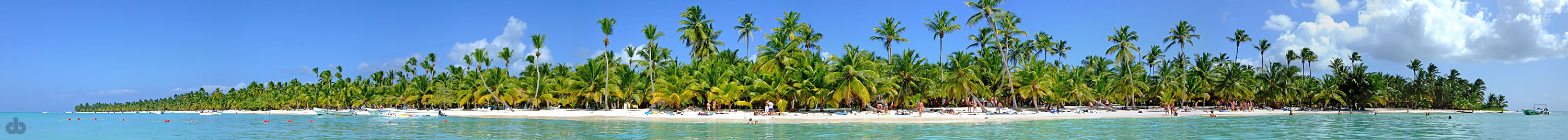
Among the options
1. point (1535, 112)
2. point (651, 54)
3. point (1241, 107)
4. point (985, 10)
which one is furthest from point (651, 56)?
point (1535, 112)

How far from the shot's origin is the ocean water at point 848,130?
23203 millimetres

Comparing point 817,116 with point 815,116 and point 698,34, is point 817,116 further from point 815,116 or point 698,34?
point 698,34

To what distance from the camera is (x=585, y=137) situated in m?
22.8

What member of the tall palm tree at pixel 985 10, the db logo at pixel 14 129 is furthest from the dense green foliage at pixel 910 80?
the db logo at pixel 14 129

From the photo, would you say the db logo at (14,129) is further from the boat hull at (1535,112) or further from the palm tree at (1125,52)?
the boat hull at (1535,112)

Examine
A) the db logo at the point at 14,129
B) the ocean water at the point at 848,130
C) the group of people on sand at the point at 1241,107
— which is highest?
the group of people on sand at the point at 1241,107

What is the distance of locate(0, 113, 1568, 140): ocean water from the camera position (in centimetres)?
2320

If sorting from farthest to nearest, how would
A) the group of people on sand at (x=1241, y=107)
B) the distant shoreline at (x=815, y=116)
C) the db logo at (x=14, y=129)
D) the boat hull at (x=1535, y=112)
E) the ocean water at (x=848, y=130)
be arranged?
the group of people on sand at (x=1241, y=107)
the boat hull at (x=1535, y=112)
the distant shoreline at (x=815, y=116)
the db logo at (x=14, y=129)
the ocean water at (x=848, y=130)

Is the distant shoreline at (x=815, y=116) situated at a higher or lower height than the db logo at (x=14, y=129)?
higher

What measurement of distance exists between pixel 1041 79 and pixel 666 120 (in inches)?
833

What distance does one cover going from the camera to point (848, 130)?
26391 millimetres

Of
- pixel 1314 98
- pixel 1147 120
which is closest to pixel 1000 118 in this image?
pixel 1147 120

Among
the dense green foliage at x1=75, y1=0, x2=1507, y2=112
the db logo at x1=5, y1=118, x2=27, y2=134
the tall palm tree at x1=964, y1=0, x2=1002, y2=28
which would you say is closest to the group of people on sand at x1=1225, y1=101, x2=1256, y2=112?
the dense green foliage at x1=75, y1=0, x2=1507, y2=112

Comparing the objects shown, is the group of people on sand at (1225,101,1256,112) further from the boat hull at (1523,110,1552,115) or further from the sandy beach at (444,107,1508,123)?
the boat hull at (1523,110,1552,115)
